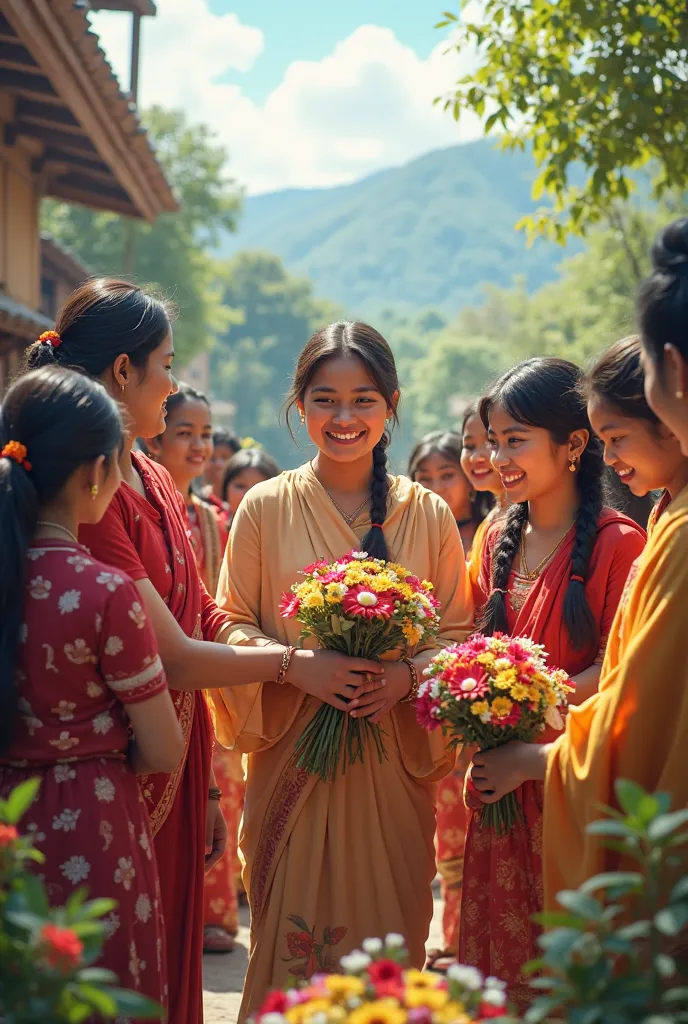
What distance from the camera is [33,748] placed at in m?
2.62

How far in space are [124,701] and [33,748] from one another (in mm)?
234

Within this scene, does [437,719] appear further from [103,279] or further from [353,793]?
[103,279]

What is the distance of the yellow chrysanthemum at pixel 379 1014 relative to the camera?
1.79 m

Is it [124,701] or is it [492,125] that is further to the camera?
[492,125]

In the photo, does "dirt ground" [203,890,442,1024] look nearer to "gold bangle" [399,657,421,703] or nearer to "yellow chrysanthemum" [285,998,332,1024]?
"gold bangle" [399,657,421,703]

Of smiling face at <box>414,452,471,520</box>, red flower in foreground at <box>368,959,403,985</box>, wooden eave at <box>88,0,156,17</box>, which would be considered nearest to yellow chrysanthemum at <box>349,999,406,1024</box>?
red flower in foreground at <box>368,959,403,985</box>

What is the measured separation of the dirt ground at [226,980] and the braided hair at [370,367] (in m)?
2.48

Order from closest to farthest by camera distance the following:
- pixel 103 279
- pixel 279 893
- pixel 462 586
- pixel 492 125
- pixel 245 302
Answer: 1. pixel 103 279
2. pixel 279 893
3. pixel 462 586
4. pixel 492 125
5. pixel 245 302

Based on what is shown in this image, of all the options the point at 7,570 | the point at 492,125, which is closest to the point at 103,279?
the point at 7,570

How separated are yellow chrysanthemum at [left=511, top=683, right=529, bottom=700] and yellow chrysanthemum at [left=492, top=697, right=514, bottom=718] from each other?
1.0 inches

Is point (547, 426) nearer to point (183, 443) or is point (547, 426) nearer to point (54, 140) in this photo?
point (183, 443)

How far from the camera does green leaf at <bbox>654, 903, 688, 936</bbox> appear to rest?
174 cm

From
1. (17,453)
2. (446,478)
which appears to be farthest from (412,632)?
(446,478)

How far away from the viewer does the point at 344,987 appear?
6.24 ft
